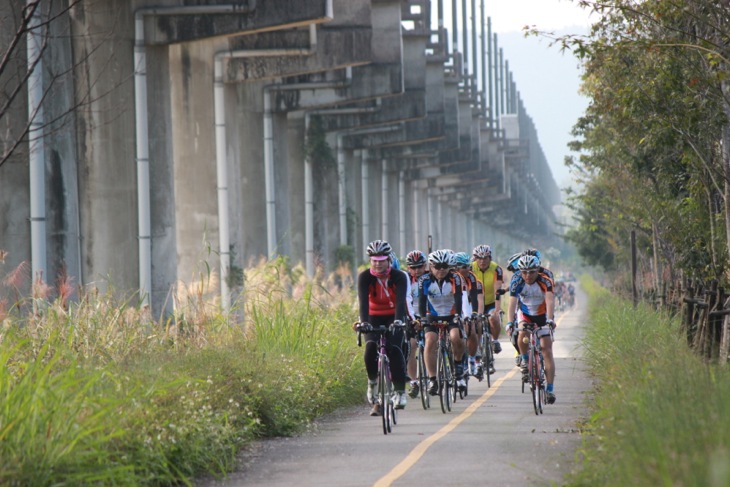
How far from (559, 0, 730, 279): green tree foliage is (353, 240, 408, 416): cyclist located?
127 inches

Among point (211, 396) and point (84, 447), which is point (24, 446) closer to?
point (84, 447)

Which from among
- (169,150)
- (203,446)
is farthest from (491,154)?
(203,446)

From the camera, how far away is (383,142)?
62938 millimetres

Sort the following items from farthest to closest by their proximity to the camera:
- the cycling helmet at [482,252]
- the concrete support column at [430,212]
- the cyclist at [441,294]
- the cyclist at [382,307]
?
the concrete support column at [430,212]
the cycling helmet at [482,252]
the cyclist at [441,294]
the cyclist at [382,307]

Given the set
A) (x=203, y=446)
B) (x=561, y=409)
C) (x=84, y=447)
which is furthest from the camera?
(x=561, y=409)

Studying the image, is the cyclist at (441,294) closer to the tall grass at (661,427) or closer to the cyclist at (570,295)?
the tall grass at (661,427)

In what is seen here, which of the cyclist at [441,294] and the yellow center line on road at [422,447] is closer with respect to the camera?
the yellow center line on road at [422,447]

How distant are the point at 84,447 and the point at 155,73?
→ 20208mm

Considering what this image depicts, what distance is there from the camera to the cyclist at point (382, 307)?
52.2 ft

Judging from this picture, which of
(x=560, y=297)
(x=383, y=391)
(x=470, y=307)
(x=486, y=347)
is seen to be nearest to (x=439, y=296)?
(x=470, y=307)

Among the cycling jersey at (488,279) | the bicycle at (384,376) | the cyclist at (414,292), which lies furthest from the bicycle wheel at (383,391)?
the cycling jersey at (488,279)

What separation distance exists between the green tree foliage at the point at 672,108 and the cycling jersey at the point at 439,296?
3071 millimetres

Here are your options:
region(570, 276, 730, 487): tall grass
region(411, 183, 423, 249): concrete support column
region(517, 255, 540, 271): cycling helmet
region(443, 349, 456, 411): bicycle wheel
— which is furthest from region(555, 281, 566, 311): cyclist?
region(570, 276, 730, 487): tall grass

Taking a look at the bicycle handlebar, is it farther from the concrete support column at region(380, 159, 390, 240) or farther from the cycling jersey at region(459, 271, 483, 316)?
the concrete support column at region(380, 159, 390, 240)
